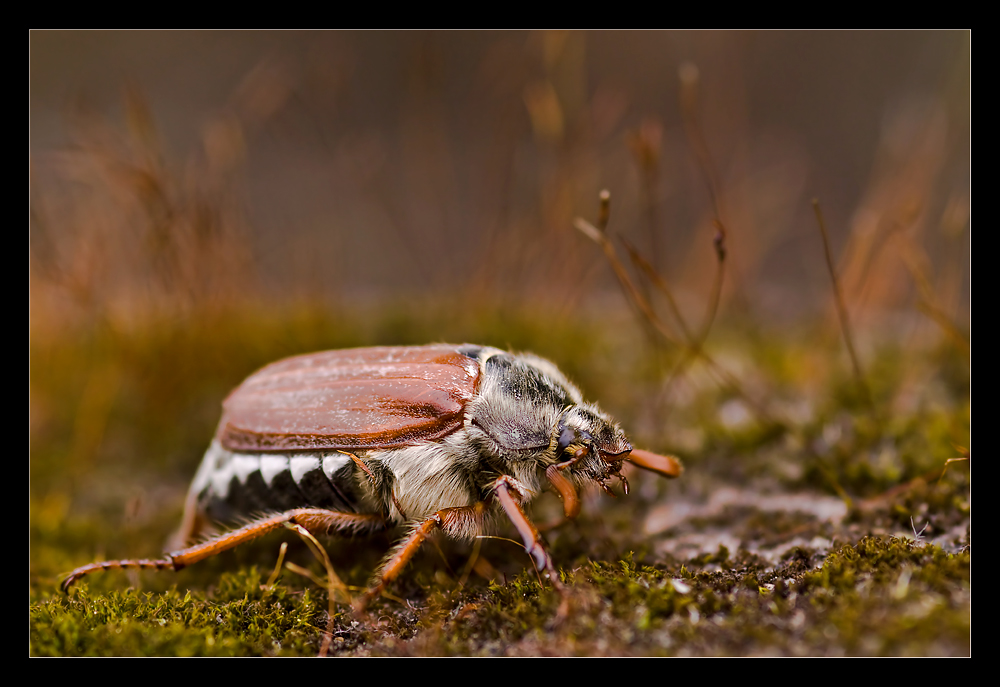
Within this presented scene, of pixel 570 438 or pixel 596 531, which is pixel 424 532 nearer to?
pixel 570 438

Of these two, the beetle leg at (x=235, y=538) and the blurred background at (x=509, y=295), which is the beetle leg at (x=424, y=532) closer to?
the beetle leg at (x=235, y=538)

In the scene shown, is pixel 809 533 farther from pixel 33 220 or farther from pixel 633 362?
pixel 33 220

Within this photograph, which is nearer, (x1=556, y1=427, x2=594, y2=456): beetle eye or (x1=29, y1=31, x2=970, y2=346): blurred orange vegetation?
(x1=556, y1=427, x2=594, y2=456): beetle eye

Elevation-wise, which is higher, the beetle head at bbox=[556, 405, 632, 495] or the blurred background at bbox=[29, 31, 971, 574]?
the blurred background at bbox=[29, 31, 971, 574]

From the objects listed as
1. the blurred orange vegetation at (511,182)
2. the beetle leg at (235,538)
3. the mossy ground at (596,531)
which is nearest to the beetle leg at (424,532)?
the mossy ground at (596,531)

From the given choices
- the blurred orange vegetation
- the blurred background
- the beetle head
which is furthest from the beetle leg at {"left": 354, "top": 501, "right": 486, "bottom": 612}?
the blurred orange vegetation

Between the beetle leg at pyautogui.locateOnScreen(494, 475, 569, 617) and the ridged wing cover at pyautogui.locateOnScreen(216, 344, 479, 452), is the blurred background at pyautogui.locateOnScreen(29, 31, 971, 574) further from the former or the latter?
the beetle leg at pyautogui.locateOnScreen(494, 475, 569, 617)
